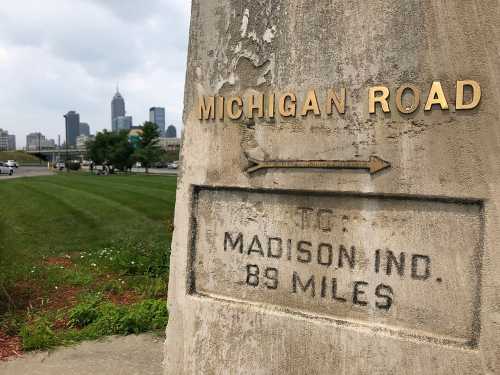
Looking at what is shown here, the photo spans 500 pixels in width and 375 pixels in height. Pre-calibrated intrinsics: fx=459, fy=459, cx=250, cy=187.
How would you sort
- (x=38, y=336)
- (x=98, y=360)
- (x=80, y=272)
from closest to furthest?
1. (x=98, y=360)
2. (x=38, y=336)
3. (x=80, y=272)

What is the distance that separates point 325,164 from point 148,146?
170 ft

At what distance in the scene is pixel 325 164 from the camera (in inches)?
104

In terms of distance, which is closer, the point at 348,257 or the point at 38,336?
the point at 348,257

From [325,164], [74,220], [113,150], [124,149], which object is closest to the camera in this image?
[325,164]

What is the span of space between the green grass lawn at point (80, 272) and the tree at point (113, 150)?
38706 millimetres

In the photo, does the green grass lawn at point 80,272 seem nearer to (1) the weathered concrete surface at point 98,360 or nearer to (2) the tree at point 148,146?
(1) the weathered concrete surface at point 98,360

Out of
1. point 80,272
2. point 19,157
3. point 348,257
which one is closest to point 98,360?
point 348,257

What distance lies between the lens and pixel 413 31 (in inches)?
93.9

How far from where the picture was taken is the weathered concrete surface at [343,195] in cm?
229

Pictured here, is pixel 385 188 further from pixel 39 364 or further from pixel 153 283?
pixel 153 283

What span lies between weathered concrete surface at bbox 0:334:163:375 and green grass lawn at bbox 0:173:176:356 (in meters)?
0.26

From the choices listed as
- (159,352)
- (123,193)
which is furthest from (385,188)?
(123,193)

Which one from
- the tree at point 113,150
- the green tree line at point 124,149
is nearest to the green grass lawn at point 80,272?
the green tree line at point 124,149

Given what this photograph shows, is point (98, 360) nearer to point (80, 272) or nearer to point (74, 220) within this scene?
point (80, 272)
